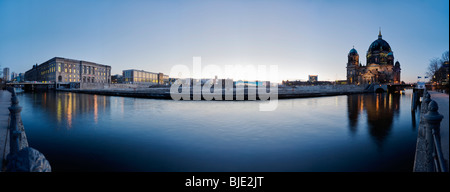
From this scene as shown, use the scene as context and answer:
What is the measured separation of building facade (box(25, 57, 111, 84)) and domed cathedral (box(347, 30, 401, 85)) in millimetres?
149448

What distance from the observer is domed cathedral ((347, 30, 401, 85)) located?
381ft

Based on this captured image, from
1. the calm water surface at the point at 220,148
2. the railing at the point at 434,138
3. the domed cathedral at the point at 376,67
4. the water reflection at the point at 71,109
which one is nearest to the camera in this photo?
the railing at the point at 434,138

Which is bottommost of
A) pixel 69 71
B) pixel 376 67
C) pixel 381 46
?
pixel 69 71

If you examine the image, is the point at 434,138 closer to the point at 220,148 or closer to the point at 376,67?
the point at 220,148

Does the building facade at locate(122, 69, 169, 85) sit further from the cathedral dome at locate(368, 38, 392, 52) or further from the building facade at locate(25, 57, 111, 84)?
the cathedral dome at locate(368, 38, 392, 52)

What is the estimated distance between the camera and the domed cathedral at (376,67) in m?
116

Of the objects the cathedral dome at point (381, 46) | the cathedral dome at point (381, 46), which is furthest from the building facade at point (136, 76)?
the cathedral dome at point (381, 46)

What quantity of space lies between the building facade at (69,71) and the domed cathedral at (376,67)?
149448mm

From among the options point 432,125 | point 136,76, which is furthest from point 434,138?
point 136,76

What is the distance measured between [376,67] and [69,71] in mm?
170535

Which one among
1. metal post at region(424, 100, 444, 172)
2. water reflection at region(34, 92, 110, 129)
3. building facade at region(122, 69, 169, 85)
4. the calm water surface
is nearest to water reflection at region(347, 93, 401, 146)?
the calm water surface

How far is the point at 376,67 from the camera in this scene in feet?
384

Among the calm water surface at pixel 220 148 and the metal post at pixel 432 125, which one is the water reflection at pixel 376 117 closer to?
the calm water surface at pixel 220 148
